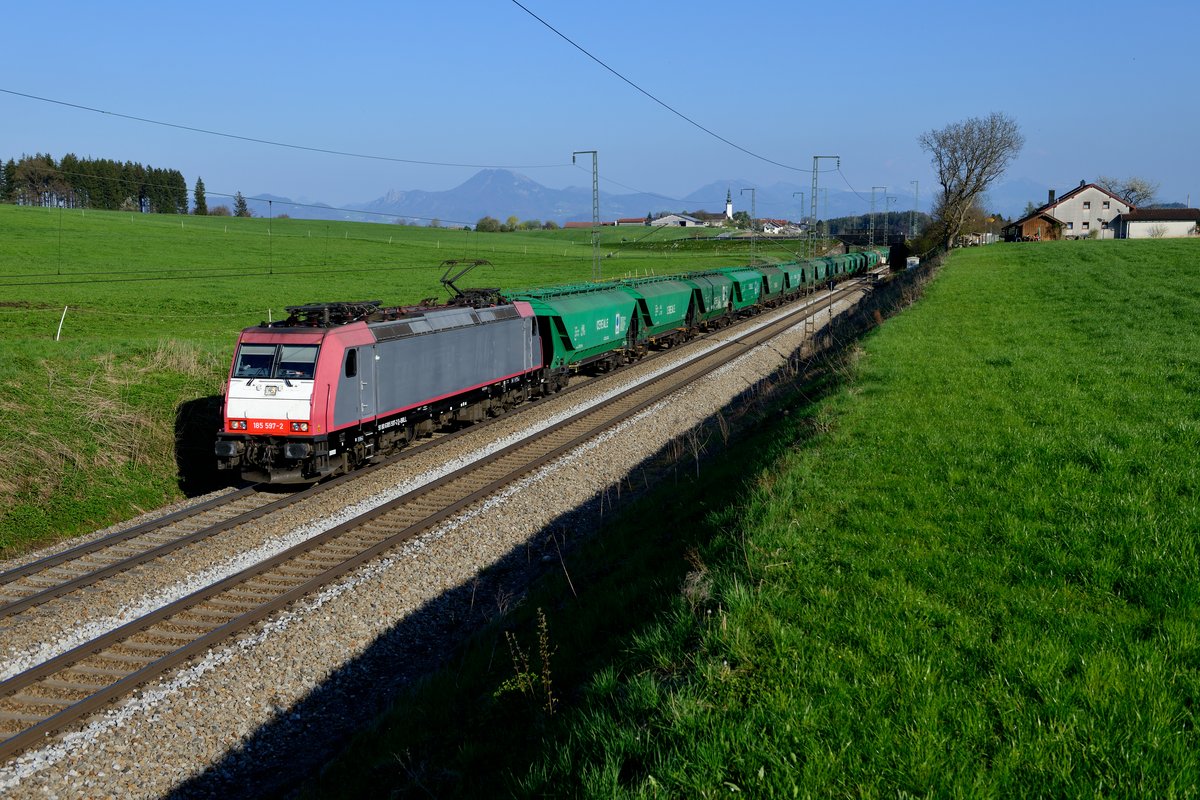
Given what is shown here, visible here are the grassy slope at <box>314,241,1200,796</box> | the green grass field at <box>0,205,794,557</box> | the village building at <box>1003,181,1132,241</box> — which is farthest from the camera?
the village building at <box>1003,181,1132,241</box>

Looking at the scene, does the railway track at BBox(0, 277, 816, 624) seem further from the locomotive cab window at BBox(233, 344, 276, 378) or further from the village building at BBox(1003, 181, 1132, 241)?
the village building at BBox(1003, 181, 1132, 241)

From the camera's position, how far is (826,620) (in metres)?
6.69

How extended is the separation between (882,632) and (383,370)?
13480 millimetres

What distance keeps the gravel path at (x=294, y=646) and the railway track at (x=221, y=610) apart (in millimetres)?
215

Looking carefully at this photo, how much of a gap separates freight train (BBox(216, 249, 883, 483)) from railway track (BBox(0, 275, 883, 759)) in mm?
1822

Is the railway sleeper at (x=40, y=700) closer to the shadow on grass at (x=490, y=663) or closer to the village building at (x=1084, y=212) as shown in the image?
the shadow on grass at (x=490, y=663)

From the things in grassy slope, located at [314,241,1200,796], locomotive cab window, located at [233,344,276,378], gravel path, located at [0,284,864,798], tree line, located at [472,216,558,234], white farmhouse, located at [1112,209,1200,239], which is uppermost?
tree line, located at [472,216,558,234]

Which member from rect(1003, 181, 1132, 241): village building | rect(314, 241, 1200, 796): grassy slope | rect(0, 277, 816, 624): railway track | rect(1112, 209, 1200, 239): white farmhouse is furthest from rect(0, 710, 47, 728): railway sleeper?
rect(1112, 209, 1200, 239): white farmhouse

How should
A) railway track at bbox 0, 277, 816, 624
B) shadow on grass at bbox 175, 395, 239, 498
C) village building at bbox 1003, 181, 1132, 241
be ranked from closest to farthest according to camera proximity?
railway track at bbox 0, 277, 816, 624 < shadow on grass at bbox 175, 395, 239, 498 < village building at bbox 1003, 181, 1132, 241

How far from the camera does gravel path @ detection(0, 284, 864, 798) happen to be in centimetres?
816

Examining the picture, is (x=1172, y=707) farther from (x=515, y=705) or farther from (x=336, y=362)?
(x=336, y=362)

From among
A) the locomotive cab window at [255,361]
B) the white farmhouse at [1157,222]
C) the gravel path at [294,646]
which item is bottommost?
the gravel path at [294,646]

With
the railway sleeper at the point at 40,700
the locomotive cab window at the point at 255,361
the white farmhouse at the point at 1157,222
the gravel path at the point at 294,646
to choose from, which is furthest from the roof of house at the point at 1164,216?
the railway sleeper at the point at 40,700

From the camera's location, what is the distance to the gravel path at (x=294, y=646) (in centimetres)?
816
